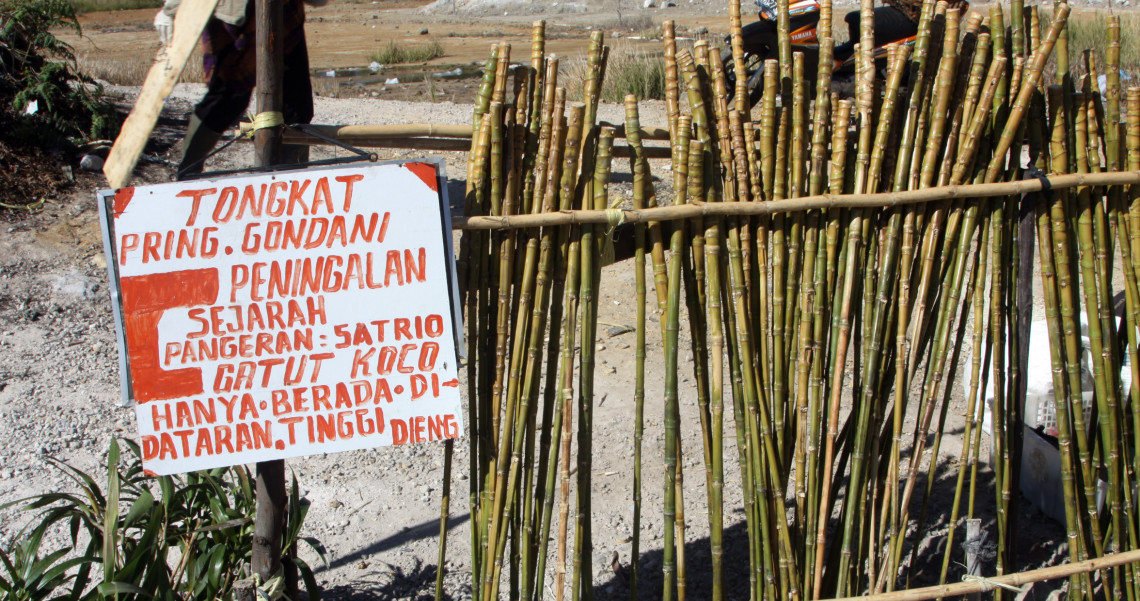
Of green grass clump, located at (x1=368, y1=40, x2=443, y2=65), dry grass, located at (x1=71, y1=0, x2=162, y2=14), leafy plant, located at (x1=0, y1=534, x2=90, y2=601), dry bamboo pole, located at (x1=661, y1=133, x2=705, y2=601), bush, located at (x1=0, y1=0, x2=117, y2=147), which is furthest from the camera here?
dry grass, located at (x1=71, y1=0, x2=162, y2=14)

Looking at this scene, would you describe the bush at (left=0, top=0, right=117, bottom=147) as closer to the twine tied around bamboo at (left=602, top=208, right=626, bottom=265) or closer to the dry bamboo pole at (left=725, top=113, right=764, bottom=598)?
the twine tied around bamboo at (left=602, top=208, right=626, bottom=265)

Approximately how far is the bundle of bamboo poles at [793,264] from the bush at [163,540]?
69cm

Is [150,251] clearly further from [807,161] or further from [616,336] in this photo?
[616,336]

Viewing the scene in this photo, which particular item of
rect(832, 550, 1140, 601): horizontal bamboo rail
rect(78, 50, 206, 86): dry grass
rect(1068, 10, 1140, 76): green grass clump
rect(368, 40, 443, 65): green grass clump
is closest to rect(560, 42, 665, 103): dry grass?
rect(78, 50, 206, 86): dry grass

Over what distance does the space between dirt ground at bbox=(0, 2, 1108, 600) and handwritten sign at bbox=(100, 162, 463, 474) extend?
1.13 meters

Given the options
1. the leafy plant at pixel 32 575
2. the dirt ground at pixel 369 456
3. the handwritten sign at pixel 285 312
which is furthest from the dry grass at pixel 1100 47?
the leafy plant at pixel 32 575

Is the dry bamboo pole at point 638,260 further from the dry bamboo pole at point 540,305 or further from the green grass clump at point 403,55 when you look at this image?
the green grass clump at point 403,55

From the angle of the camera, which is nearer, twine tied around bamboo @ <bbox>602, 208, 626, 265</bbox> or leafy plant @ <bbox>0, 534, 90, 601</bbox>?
twine tied around bamboo @ <bbox>602, 208, 626, 265</bbox>

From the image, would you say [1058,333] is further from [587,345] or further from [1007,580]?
[587,345]

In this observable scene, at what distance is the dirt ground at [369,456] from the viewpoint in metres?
3.09

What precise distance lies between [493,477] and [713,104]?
108cm

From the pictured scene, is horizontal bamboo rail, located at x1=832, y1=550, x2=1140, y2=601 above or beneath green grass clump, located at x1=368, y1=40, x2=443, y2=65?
beneath

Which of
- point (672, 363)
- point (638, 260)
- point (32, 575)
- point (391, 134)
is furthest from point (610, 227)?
point (32, 575)

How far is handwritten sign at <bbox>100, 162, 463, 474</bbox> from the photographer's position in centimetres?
194
